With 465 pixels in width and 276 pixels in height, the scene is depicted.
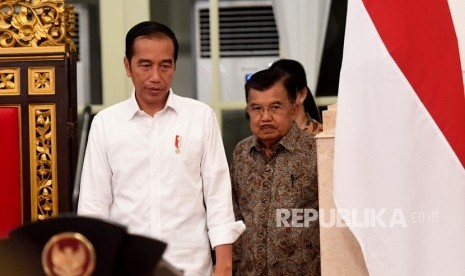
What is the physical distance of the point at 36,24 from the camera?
2.74 meters

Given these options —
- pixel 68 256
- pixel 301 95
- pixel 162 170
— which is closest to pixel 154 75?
pixel 162 170

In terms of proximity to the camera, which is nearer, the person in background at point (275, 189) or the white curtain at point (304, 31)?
the person in background at point (275, 189)

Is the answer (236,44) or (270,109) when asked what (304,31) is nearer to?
(236,44)

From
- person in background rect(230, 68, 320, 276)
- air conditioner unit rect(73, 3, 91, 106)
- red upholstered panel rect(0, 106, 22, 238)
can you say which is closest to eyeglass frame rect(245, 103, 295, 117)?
person in background rect(230, 68, 320, 276)

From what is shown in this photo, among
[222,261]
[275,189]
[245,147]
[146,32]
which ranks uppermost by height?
[146,32]

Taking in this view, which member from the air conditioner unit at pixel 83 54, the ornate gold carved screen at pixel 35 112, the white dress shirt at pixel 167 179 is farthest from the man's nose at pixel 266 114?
the air conditioner unit at pixel 83 54

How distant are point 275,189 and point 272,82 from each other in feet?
1.19

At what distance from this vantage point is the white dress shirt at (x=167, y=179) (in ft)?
7.46

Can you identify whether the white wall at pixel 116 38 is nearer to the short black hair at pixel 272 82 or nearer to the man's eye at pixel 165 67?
the short black hair at pixel 272 82

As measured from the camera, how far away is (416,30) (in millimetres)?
2314

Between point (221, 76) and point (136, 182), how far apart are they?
5.36 feet

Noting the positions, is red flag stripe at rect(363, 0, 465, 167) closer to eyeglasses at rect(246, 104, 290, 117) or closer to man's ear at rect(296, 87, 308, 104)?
eyeglasses at rect(246, 104, 290, 117)

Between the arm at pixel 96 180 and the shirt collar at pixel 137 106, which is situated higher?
the shirt collar at pixel 137 106

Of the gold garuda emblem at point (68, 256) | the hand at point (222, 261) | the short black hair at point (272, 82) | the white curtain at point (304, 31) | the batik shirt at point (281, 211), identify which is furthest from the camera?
the white curtain at point (304, 31)
